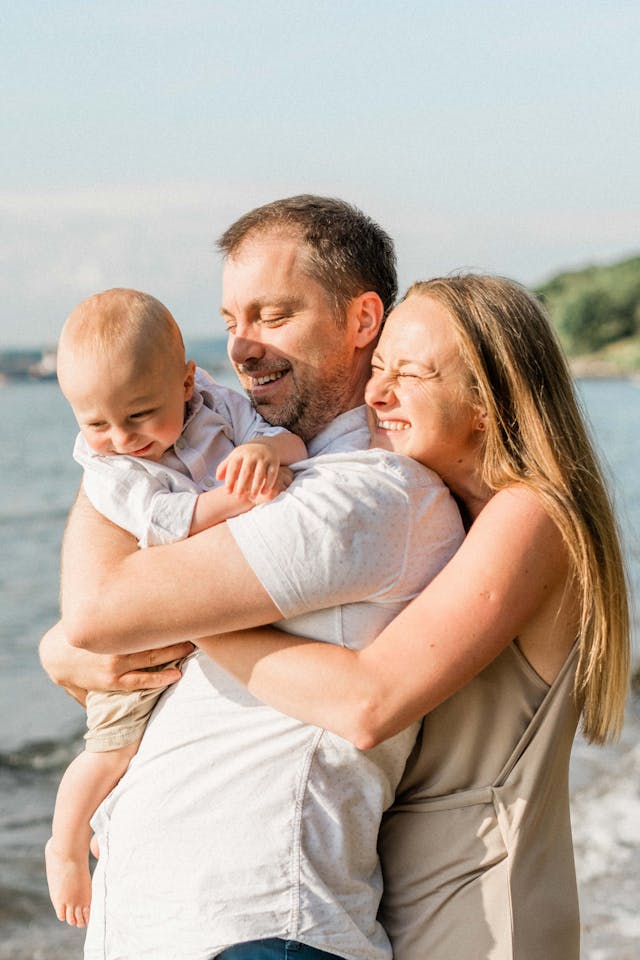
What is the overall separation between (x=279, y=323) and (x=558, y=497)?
93 centimetres

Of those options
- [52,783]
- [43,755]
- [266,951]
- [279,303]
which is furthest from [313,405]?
[43,755]

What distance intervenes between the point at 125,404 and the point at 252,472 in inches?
13.3

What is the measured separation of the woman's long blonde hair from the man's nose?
0.59 meters

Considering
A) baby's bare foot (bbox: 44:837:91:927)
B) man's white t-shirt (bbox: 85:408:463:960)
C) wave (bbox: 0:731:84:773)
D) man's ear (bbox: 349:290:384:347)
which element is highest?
man's ear (bbox: 349:290:384:347)

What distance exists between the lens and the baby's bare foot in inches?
114

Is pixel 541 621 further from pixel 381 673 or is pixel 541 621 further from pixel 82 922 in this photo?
pixel 82 922

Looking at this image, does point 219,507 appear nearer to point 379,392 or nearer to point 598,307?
point 379,392

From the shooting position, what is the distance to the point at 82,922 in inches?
118

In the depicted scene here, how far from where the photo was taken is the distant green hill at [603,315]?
244ft

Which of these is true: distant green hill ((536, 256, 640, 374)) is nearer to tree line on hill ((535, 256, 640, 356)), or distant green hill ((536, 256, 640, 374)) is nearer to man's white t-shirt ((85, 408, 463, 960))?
tree line on hill ((535, 256, 640, 356))

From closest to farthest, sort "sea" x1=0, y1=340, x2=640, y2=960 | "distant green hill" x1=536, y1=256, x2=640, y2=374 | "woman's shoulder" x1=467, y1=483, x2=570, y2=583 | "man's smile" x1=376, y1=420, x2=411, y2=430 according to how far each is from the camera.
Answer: "woman's shoulder" x1=467, y1=483, x2=570, y2=583
"man's smile" x1=376, y1=420, x2=411, y2=430
"sea" x1=0, y1=340, x2=640, y2=960
"distant green hill" x1=536, y1=256, x2=640, y2=374

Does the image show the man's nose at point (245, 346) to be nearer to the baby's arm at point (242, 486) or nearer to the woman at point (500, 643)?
the woman at point (500, 643)

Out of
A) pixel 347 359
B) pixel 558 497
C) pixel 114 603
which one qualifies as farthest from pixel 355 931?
pixel 347 359

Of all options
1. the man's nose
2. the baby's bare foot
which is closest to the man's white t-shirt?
the baby's bare foot
